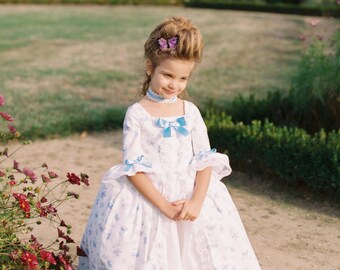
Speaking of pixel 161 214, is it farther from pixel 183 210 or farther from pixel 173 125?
pixel 173 125

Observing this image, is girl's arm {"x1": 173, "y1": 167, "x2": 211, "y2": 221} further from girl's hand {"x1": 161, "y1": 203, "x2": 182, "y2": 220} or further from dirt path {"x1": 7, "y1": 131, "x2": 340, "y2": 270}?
dirt path {"x1": 7, "y1": 131, "x2": 340, "y2": 270}

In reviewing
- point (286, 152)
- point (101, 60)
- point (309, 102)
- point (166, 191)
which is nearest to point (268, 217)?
point (286, 152)

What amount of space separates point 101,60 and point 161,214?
9997 millimetres

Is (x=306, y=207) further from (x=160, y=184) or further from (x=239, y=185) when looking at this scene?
(x=160, y=184)

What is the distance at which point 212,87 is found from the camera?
34.7 feet

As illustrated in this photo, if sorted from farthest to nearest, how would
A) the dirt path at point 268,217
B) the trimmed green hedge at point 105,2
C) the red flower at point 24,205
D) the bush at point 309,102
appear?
the trimmed green hedge at point 105,2 → the bush at point 309,102 → the dirt path at point 268,217 → the red flower at point 24,205

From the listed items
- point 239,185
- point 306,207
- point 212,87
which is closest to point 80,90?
point 212,87

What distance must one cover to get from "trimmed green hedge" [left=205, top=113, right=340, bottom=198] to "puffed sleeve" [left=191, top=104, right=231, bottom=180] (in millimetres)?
2133

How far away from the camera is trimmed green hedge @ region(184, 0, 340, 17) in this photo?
22.1 m

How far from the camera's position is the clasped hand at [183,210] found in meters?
3.50

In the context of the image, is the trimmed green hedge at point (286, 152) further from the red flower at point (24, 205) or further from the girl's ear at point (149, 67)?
the red flower at point (24, 205)

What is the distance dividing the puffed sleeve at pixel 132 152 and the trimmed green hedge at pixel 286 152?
2525 millimetres

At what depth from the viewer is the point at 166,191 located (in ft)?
11.8

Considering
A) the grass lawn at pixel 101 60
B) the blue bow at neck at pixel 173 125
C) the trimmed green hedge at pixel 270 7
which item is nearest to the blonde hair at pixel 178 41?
the blue bow at neck at pixel 173 125
